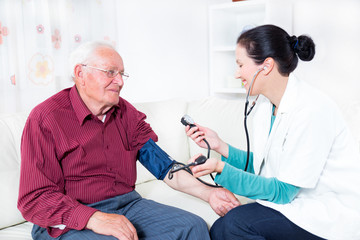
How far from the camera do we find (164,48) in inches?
127

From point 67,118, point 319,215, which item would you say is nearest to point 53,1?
point 67,118

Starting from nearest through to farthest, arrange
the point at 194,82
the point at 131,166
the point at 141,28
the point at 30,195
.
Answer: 1. the point at 30,195
2. the point at 131,166
3. the point at 141,28
4. the point at 194,82

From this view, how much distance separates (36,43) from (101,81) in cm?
85

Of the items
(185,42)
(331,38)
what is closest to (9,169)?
(185,42)

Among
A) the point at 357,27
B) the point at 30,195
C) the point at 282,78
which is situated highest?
the point at 357,27

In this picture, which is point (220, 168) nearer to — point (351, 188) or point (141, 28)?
point (351, 188)

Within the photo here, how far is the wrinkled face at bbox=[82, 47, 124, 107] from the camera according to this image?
1.56 meters

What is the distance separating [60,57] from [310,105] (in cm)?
152

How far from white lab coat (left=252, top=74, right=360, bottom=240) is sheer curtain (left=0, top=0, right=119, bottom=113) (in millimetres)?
1209

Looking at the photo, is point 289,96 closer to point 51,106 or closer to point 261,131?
point 261,131

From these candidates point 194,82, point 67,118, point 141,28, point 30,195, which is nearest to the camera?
point 30,195

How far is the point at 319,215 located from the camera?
142 cm

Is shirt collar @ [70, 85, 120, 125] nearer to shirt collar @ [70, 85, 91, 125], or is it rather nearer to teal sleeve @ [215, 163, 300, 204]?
shirt collar @ [70, 85, 91, 125]

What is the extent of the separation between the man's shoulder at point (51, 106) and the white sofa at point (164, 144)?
36 centimetres
